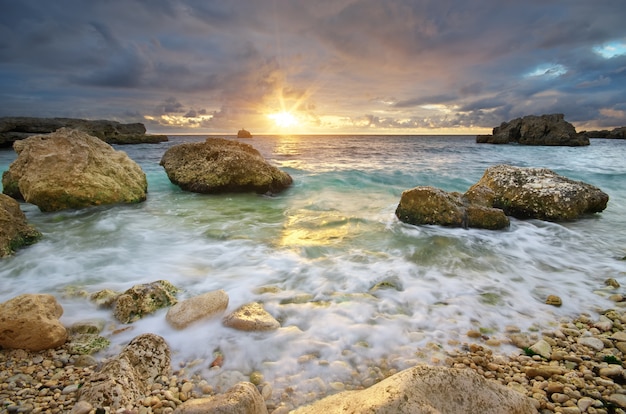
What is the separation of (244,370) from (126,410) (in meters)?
0.77

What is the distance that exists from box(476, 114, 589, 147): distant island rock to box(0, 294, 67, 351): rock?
64.4 m

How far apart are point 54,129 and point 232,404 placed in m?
60.6

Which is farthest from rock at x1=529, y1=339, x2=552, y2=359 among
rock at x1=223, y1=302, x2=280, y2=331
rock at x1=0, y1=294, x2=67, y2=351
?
rock at x1=0, y1=294, x2=67, y2=351

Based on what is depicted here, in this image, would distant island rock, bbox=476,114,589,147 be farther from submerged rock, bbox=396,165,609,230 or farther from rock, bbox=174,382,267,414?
rock, bbox=174,382,267,414

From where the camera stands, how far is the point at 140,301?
10.1 feet

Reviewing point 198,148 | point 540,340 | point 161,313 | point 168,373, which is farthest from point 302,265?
point 198,148

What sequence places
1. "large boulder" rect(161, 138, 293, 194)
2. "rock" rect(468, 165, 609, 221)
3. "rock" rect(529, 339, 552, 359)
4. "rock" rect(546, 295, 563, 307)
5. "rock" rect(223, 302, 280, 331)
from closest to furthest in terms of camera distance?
1. "rock" rect(529, 339, 552, 359)
2. "rock" rect(223, 302, 280, 331)
3. "rock" rect(546, 295, 563, 307)
4. "rock" rect(468, 165, 609, 221)
5. "large boulder" rect(161, 138, 293, 194)

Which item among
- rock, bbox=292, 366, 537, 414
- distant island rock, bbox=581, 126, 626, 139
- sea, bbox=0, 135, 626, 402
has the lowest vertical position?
sea, bbox=0, 135, 626, 402

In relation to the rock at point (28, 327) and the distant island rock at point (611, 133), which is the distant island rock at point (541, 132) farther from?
the rock at point (28, 327)

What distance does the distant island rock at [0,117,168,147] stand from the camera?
123 feet

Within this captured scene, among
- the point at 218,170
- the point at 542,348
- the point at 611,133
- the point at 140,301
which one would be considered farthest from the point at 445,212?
the point at 611,133

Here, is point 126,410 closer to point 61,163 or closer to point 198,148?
point 61,163

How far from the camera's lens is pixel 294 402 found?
82.3 inches

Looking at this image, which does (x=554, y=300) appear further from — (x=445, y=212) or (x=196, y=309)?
(x=196, y=309)
